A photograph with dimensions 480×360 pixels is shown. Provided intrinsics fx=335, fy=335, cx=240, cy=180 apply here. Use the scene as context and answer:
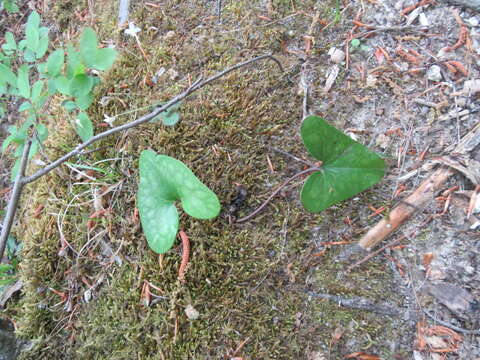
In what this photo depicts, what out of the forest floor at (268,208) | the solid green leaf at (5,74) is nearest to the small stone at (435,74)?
the forest floor at (268,208)

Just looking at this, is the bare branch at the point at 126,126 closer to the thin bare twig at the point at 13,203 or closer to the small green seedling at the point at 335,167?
the thin bare twig at the point at 13,203

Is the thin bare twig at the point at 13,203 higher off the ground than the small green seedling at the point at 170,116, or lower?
A: lower

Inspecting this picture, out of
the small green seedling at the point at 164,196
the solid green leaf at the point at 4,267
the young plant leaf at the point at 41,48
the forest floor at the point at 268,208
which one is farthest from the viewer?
the solid green leaf at the point at 4,267

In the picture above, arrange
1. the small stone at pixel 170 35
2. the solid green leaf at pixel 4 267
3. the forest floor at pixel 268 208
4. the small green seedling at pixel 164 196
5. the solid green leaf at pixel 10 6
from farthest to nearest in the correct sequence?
the solid green leaf at pixel 10 6 < the small stone at pixel 170 35 < the solid green leaf at pixel 4 267 < the forest floor at pixel 268 208 < the small green seedling at pixel 164 196

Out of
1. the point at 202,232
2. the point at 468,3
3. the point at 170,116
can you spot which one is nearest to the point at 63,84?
the point at 170,116

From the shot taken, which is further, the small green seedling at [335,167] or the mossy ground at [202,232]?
the mossy ground at [202,232]

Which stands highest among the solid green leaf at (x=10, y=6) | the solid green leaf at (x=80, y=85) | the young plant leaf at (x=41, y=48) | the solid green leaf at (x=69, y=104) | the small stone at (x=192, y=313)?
the solid green leaf at (x=10, y=6)

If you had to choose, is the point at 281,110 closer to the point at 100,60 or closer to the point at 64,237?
the point at 100,60

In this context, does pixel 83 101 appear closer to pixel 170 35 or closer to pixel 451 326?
pixel 170 35
